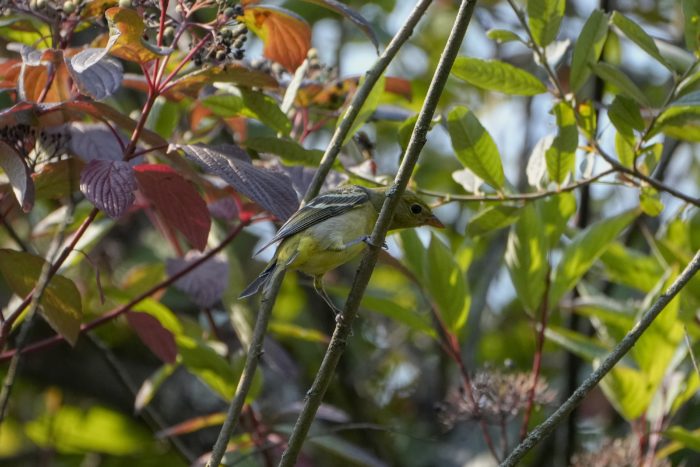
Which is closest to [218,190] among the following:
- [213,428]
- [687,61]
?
[687,61]

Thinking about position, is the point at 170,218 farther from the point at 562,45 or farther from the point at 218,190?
the point at 562,45

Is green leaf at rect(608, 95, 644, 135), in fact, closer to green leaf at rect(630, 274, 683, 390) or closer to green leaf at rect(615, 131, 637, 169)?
green leaf at rect(615, 131, 637, 169)

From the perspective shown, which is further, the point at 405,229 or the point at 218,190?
the point at 405,229

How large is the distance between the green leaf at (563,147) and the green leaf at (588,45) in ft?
0.36

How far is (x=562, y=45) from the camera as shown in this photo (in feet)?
9.17

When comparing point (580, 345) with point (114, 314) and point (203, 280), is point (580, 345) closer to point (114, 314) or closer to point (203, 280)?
point (203, 280)

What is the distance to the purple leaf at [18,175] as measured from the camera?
2016 millimetres

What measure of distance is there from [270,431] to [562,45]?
1.61 m

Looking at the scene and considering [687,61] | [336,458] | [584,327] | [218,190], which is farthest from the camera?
[336,458]

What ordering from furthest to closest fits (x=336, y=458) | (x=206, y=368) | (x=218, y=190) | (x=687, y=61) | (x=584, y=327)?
(x=336, y=458)
(x=584, y=327)
(x=206, y=368)
(x=687, y=61)
(x=218, y=190)

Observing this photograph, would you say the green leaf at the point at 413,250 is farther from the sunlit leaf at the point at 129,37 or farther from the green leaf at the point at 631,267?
the sunlit leaf at the point at 129,37

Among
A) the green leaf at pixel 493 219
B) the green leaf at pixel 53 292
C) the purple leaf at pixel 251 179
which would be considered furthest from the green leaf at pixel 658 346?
the green leaf at pixel 53 292

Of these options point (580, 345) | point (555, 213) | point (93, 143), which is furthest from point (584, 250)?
point (93, 143)

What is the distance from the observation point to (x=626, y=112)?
8.30 ft
